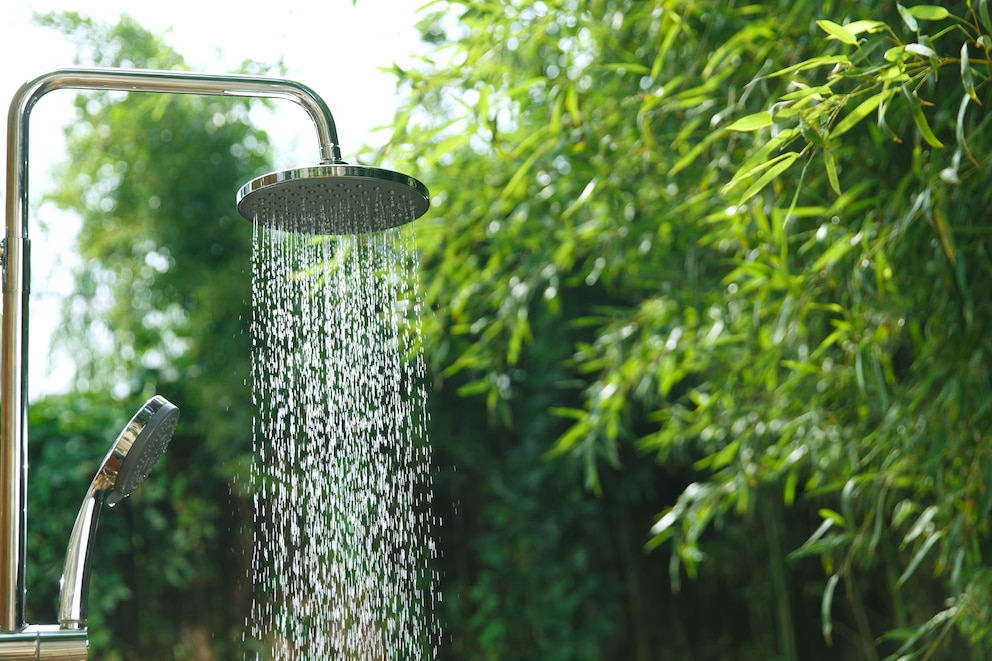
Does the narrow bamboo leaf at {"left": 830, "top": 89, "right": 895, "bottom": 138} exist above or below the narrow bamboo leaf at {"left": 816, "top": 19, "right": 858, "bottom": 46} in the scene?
below

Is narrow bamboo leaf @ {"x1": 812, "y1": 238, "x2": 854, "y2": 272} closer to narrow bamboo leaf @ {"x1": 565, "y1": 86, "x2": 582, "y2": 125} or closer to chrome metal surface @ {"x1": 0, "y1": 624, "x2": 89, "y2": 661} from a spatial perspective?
narrow bamboo leaf @ {"x1": 565, "y1": 86, "x2": 582, "y2": 125}

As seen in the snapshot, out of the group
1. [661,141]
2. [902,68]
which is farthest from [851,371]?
[902,68]

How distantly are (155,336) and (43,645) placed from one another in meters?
2.81

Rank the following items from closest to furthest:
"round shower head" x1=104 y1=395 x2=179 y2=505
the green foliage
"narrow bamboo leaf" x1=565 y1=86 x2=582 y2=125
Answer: "round shower head" x1=104 y1=395 x2=179 y2=505
the green foliage
"narrow bamboo leaf" x1=565 y1=86 x2=582 y2=125

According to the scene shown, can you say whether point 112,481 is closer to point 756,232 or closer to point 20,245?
point 20,245

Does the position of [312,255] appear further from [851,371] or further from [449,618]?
[449,618]

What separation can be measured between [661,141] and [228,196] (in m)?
1.85

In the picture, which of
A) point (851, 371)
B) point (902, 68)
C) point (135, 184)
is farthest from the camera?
point (135, 184)

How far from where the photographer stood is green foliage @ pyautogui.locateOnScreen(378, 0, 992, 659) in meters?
1.86

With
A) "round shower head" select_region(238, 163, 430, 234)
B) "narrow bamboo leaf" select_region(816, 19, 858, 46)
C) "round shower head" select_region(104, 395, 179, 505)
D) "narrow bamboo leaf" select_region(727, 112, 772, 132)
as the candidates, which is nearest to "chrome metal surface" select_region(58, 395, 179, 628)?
"round shower head" select_region(104, 395, 179, 505)

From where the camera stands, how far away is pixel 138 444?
4.14 feet

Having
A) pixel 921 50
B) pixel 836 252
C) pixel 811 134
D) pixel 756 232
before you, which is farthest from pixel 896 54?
pixel 756 232

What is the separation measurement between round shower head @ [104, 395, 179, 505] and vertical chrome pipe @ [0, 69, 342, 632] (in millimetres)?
107

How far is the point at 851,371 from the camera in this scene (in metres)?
2.22
